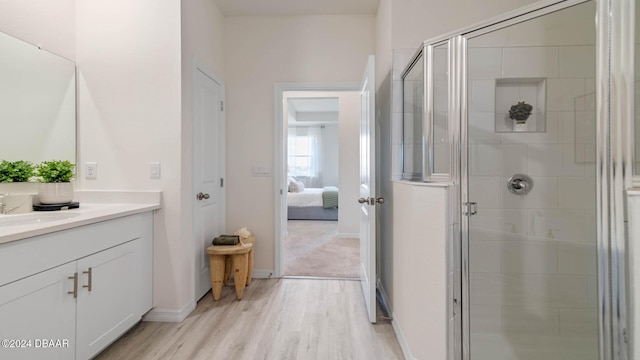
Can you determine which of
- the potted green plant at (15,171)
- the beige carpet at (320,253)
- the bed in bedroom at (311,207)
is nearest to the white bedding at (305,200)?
the bed in bedroom at (311,207)

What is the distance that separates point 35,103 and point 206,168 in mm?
1144

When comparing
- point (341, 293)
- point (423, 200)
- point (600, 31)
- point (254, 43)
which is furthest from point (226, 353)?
point (254, 43)

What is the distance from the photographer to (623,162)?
986 millimetres

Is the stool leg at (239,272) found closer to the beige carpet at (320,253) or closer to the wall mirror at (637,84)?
the beige carpet at (320,253)

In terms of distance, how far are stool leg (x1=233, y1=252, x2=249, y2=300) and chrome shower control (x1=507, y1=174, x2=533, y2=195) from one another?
2.11 metres

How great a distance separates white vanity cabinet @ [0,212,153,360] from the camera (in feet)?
3.65

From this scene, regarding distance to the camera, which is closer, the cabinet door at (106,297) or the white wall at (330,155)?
the cabinet door at (106,297)

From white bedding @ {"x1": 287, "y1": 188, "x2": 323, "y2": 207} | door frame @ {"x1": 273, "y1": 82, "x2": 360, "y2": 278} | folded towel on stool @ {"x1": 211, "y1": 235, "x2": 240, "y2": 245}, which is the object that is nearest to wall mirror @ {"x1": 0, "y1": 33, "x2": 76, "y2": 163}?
folded towel on stool @ {"x1": 211, "y1": 235, "x2": 240, "y2": 245}

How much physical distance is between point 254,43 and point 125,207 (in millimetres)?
1996

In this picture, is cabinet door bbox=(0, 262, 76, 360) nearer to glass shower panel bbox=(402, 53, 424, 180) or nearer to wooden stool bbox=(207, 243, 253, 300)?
wooden stool bbox=(207, 243, 253, 300)

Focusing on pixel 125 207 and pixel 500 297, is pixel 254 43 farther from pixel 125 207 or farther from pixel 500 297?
pixel 500 297

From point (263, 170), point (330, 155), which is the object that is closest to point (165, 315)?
point (263, 170)

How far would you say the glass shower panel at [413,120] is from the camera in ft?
5.45

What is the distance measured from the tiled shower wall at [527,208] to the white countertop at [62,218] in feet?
7.00
